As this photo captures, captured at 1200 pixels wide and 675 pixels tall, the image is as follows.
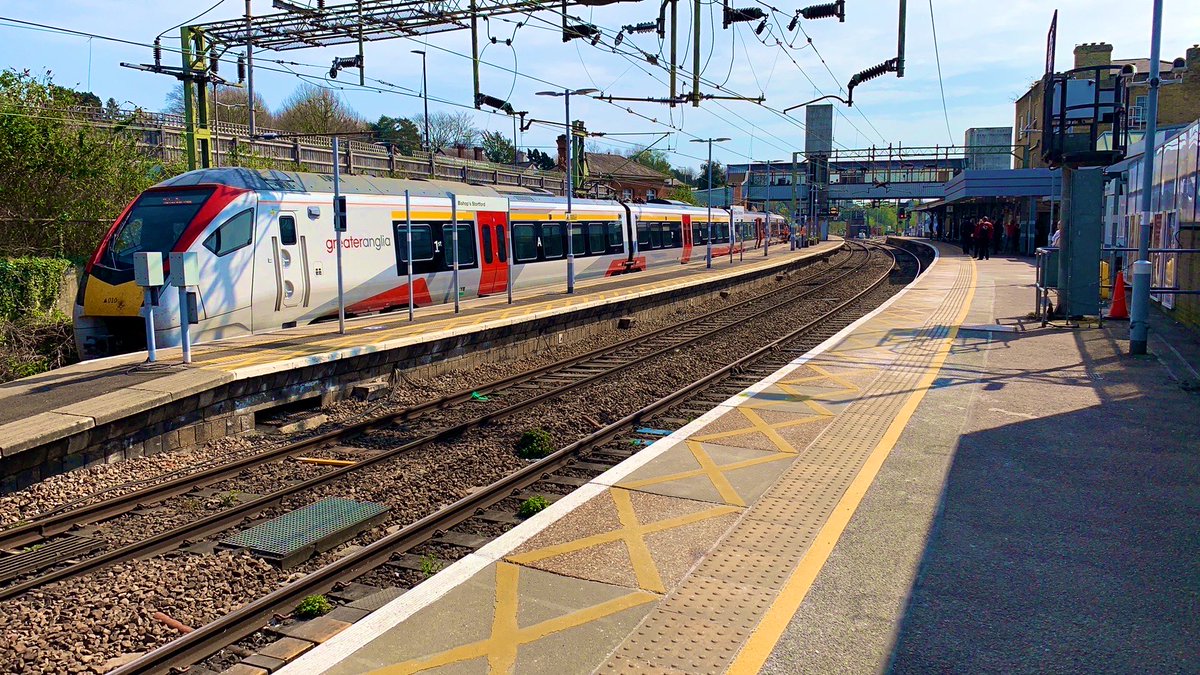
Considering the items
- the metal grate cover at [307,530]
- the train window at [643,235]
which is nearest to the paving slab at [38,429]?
the metal grate cover at [307,530]

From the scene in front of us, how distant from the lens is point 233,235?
12.1 m

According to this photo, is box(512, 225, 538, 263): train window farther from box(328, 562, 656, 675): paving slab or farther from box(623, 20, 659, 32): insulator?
box(328, 562, 656, 675): paving slab

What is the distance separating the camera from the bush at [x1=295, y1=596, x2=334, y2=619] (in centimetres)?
502

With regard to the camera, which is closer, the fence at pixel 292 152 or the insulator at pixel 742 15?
the insulator at pixel 742 15

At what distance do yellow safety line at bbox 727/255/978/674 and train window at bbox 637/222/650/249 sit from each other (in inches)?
777

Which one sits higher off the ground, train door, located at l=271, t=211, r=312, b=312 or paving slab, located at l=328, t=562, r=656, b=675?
train door, located at l=271, t=211, r=312, b=312

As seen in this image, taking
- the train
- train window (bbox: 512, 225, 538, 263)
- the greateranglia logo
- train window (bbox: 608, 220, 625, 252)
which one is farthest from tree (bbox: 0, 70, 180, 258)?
train window (bbox: 608, 220, 625, 252)

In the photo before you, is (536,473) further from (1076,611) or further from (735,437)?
(1076,611)

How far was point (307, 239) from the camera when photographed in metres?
13.3

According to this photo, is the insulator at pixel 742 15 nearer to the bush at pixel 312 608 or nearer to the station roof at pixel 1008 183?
the bush at pixel 312 608

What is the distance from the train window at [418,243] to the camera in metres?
15.4

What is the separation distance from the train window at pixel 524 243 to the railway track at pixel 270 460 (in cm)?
435

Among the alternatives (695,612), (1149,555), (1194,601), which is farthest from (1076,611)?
(695,612)

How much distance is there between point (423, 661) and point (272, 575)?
2.20m
